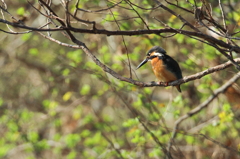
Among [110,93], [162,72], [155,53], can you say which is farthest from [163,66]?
[110,93]

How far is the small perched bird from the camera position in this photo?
3697 millimetres

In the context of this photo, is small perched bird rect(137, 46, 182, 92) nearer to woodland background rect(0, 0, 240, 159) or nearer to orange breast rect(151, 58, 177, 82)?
orange breast rect(151, 58, 177, 82)

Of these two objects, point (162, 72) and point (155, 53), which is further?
point (155, 53)

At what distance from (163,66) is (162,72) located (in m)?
0.08

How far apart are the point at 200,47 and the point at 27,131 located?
3304 millimetres

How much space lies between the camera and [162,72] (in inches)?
147

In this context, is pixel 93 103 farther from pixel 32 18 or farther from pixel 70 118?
pixel 32 18

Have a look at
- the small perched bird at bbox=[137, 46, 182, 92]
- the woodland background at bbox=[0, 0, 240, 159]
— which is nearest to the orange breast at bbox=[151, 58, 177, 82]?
the small perched bird at bbox=[137, 46, 182, 92]

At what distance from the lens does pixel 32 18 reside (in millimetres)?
6418

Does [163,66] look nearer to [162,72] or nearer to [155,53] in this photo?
[162,72]

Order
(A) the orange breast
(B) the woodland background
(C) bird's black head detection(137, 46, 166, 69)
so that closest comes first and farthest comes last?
(A) the orange breast
(C) bird's black head detection(137, 46, 166, 69)
(B) the woodland background

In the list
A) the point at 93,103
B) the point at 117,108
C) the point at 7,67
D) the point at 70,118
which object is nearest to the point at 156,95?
the point at 117,108

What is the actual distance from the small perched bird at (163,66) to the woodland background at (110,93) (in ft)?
2.14

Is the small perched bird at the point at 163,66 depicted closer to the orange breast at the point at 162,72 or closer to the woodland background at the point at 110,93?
the orange breast at the point at 162,72
